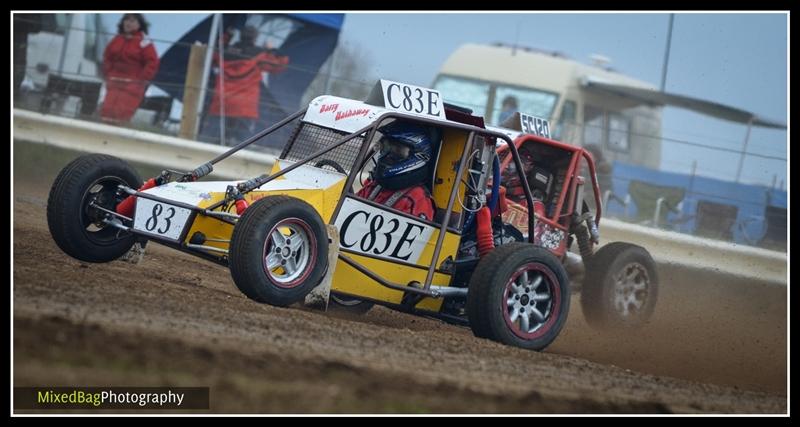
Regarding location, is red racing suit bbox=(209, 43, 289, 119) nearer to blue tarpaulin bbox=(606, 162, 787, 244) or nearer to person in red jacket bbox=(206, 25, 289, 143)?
person in red jacket bbox=(206, 25, 289, 143)

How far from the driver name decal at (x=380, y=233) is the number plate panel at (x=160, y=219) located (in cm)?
91

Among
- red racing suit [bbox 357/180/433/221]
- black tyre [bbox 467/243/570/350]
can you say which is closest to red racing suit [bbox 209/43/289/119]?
red racing suit [bbox 357/180/433/221]

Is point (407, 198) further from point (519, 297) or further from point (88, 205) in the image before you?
point (88, 205)

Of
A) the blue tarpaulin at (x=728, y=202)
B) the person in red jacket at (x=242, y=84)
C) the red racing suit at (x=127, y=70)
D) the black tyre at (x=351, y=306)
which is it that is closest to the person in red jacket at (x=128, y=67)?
the red racing suit at (x=127, y=70)

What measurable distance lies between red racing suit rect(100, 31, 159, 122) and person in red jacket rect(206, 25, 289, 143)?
0.76 meters

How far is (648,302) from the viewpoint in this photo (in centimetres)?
953

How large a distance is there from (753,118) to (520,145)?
5.45 meters

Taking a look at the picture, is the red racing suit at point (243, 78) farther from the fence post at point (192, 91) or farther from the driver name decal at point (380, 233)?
the driver name decal at point (380, 233)

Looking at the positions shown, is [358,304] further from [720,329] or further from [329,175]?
[720,329]

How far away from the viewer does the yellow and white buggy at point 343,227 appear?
20.9 feet

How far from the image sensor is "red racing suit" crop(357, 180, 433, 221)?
7.28 meters

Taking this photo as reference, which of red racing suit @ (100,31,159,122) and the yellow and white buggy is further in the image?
red racing suit @ (100,31,159,122)
